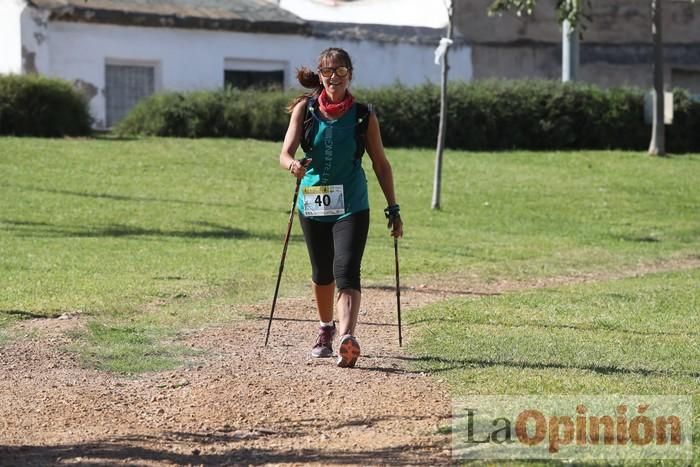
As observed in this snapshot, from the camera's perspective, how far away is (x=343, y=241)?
8.38m

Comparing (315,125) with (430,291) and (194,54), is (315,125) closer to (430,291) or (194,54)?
(430,291)

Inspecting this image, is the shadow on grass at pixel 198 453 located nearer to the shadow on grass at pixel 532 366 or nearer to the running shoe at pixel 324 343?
the shadow on grass at pixel 532 366

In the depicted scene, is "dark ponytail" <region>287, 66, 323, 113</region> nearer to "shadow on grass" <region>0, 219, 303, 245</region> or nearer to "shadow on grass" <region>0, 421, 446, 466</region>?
"shadow on grass" <region>0, 421, 446, 466</region>

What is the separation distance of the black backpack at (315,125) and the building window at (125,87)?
63.5ft

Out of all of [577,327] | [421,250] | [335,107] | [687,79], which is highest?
[687,79]

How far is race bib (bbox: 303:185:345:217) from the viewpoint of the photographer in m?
8.39

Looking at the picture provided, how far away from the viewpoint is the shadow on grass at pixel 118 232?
51.9 ft

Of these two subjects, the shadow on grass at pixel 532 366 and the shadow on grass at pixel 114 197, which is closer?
the shadow on grass at pixel 532 366

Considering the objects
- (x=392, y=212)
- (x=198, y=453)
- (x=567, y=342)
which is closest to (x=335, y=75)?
(x=392, y=212)

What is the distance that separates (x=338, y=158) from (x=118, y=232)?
27.4 feet

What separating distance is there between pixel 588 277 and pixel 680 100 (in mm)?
14431

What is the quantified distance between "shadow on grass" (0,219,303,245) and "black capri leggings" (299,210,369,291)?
25.1 feet

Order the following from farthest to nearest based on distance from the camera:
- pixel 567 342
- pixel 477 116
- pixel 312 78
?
pixel 477 116 < pixel 567 342 < pixel 312 78

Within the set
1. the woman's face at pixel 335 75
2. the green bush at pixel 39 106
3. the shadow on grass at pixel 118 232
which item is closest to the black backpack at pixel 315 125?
the woman's face at pixel 335 75
